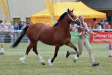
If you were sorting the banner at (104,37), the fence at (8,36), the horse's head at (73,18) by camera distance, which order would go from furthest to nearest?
the fence at (8,36), the banner at (104,37), the horse's head at (73,18)

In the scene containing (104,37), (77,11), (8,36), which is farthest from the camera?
(77,11)

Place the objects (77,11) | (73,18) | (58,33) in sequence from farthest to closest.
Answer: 1. (77,11)
2. (58,33)
3. (73,18)

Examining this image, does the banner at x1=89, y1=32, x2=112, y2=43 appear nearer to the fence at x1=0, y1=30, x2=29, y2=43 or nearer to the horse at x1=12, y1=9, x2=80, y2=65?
the fence at x1=0, y1=30, x2=29, y2=43

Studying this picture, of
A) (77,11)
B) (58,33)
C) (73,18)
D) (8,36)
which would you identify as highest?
(73,18)

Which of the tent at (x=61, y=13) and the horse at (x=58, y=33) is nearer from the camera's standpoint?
the horse at (x=58, y=33)

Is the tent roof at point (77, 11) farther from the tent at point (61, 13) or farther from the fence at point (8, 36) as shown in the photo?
the fence at point (8, 36)

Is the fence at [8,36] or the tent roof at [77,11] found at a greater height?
the tent roof at [77,11]

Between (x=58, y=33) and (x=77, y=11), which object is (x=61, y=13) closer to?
(x=77, y=11)

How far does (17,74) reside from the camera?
9.99 m

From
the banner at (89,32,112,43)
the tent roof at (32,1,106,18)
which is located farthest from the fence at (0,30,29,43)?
the banner at (89,32,112,43)

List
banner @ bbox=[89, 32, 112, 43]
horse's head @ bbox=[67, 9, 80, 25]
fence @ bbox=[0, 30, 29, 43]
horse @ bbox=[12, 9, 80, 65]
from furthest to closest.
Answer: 1. fence @ bbox=[0, 30, 29, 43]
2. banner @ bbox=[89, 32, 112, 43]
3. horse @ bbox=[12, 9, 80, 65]
4. horse's head @ bbox=[67, 9, 80, 25]

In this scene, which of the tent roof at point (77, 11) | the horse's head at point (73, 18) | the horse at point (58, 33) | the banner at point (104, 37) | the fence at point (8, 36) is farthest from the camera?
the tent roof at point (77, 11)

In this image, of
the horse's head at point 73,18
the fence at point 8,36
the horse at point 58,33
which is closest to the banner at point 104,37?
the fence at point 8,36


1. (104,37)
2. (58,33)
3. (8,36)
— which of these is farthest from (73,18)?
(8,36)
